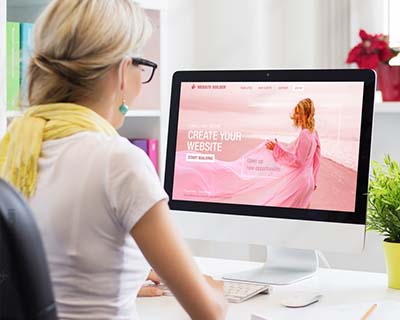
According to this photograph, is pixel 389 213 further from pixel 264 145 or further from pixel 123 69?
pixel 123 69

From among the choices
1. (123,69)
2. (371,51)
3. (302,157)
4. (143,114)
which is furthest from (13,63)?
(371,51)

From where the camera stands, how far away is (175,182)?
6.88ft

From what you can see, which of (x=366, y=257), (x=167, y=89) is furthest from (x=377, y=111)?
(x=167, y=89)

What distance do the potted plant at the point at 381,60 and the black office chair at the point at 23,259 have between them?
198 cm

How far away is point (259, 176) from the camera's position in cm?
199

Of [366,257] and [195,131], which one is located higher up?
[195,131]

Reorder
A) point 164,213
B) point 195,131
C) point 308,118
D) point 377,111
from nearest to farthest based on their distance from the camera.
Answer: point 164,213 < point 308,118 < point 195,131 < point 377,111

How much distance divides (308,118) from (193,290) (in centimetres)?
77

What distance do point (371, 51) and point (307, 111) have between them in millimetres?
927

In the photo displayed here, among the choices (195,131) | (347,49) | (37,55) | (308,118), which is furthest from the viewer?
(347,49)

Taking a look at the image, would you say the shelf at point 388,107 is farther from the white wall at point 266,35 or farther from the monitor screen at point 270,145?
the monitor screen at point 270,145

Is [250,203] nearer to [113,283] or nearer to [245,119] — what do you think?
[245,119]

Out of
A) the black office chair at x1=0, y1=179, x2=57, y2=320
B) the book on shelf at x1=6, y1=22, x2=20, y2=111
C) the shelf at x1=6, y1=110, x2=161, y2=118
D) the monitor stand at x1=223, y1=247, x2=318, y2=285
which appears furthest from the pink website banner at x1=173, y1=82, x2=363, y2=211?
the black office chair at x1=0, y1=179, x2=57, y2=320

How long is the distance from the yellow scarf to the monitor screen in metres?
0.67
